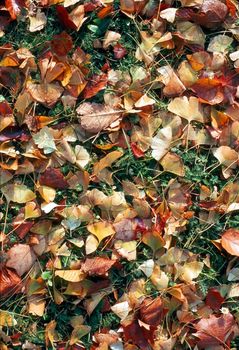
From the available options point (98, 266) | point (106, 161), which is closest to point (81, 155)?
point (106, 161)

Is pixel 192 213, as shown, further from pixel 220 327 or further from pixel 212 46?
pixel 212 46

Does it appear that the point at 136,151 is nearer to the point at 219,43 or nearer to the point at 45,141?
the point at 45,141

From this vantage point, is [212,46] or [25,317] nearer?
[25,317]

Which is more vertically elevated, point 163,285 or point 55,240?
point 55,240

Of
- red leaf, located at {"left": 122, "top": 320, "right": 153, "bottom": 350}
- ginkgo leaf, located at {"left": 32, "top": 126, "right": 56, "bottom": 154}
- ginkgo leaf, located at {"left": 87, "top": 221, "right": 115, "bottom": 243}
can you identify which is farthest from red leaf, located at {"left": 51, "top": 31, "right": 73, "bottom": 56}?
red leaf, located at {"left": 122, "top": 320, "right": 153, "bottom": 350}

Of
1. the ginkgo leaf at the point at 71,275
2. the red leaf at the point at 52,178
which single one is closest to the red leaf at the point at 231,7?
the red leaf at the point at 52,178

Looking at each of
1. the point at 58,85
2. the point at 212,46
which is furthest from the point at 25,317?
the point at 212,46
